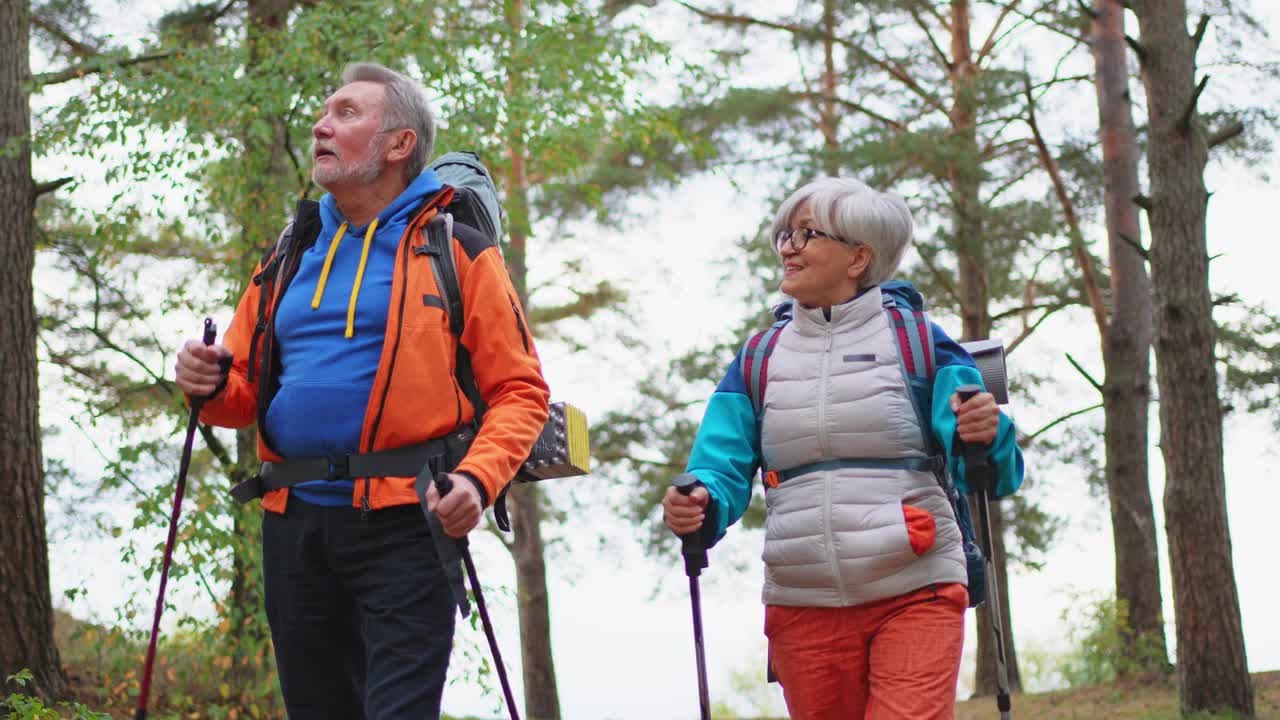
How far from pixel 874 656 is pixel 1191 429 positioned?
22.3 feet

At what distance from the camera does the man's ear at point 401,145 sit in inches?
121

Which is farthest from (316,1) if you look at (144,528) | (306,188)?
(144,528)

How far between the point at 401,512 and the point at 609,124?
7.99m

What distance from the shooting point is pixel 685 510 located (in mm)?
3170

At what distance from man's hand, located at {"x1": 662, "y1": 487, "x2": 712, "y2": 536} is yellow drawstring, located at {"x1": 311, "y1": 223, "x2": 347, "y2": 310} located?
932 mm

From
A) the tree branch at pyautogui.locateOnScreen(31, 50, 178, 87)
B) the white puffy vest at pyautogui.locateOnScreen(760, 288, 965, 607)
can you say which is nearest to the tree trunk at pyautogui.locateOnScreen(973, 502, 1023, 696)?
the tree branch at pyautogui.locateOnScreen(31, 50, 178, 87)

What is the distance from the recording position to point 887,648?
124 inches

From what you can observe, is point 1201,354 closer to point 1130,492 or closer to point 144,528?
point 1130,492

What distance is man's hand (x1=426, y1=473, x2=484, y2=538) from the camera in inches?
100

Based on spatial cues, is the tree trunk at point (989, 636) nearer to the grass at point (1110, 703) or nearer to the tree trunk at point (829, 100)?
the grass at point (1110, 703)

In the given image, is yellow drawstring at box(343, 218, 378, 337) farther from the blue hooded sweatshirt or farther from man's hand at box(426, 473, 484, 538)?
man's hand at box(426, 473, 484, 538)

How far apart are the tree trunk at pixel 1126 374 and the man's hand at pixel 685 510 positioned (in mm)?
9821

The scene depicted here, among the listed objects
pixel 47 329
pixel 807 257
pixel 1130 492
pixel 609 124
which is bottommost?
pixel 1130 492

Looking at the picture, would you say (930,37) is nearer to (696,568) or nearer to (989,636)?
(989,636)
